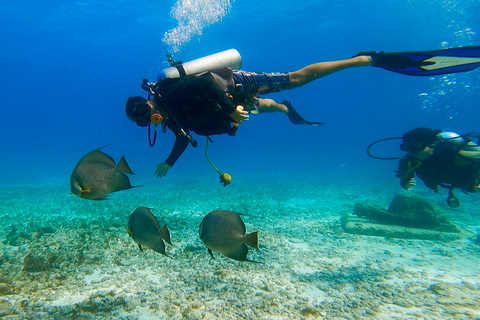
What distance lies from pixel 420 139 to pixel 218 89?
4.54 meters

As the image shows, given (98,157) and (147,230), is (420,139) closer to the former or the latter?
(147,230)

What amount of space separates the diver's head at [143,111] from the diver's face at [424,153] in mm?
5231

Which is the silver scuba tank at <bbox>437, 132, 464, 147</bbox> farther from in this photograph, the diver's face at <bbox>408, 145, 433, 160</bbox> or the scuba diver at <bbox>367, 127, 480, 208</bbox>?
the diver's face at <bbox>408, 145, 433, 160</bbox>

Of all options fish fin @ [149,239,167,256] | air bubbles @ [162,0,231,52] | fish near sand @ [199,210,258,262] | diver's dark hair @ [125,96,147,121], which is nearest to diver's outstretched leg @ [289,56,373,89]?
diver's dark hair @ [125,96,147,121]

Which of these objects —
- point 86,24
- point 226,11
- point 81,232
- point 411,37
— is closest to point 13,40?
point 86,24

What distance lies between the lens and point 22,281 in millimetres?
3822

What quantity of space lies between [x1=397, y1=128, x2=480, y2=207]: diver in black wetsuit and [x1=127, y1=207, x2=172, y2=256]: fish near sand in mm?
5259

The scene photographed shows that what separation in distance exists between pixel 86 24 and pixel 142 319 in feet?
130

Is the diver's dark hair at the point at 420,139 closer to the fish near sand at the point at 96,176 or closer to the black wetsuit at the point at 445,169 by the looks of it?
the black wetsuit at the point at 445,169

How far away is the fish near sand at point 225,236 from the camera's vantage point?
261cm

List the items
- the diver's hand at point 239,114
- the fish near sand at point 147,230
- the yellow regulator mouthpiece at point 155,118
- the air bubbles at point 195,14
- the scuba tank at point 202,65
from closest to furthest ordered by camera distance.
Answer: the fish near sand at point 147,230
the yellow regulator mouthpiece at point 155,118
the diver's hand at point 239,114
the scuba tank at point 202,65
the air bubbles at point 195,14

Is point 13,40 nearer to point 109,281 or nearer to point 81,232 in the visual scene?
point 81,232

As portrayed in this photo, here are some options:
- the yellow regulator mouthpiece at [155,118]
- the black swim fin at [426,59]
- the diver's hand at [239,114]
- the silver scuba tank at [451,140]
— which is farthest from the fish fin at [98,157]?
the silver scuba tank at [451,140]

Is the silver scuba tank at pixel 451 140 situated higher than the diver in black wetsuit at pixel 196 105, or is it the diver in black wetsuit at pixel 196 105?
the diver in black wetsuit at pixel 196 105
